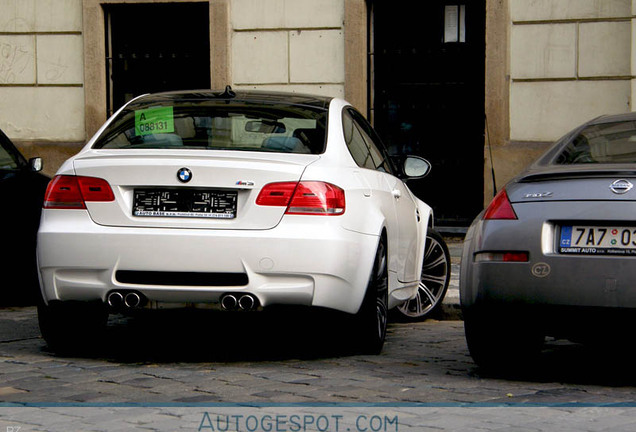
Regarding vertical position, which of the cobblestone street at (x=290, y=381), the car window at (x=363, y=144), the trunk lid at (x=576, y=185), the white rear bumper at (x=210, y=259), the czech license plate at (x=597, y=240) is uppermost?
the car window at (x=363, y=144)

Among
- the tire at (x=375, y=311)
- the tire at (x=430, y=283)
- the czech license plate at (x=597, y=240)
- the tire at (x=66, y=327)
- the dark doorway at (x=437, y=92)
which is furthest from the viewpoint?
the dark doorway at (x=437, y=92)

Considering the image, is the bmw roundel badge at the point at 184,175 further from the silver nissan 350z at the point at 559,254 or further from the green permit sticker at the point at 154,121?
the silver nissan 350z at the point at 559,254

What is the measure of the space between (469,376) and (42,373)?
2167mm

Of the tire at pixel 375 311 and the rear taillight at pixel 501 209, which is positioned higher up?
the rear taillight at pixel 501 209

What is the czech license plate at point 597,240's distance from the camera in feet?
18.7

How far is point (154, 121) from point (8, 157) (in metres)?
3.44

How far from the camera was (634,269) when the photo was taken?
5656mm

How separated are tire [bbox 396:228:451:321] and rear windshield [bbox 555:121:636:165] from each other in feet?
8.06

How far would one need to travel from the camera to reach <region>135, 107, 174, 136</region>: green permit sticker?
23.0 ft

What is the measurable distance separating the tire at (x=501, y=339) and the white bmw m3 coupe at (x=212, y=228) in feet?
2.30

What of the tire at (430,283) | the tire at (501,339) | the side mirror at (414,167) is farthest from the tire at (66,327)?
the tire at (430,283)

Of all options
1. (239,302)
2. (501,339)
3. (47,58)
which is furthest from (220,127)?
(47,58)

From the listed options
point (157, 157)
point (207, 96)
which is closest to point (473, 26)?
point (207, 96)

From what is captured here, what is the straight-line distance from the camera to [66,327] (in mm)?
7004
